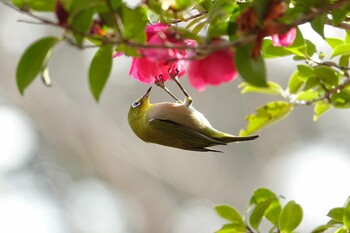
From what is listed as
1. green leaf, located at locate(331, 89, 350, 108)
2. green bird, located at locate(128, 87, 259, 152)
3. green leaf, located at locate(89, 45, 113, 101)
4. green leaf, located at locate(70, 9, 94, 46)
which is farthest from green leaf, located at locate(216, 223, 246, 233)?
green leaf, located at locate(70, 9, 94, 46)

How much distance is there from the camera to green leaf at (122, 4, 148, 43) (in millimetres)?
1033

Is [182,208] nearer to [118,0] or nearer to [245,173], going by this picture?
[245,173]

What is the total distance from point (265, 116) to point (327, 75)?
8.5 inches

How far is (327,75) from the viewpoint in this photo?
5.02 ft

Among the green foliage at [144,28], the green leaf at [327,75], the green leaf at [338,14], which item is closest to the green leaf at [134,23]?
the green foliage at [144,28]

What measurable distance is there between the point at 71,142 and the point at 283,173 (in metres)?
2.69

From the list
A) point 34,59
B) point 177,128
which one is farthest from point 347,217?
point 34,59

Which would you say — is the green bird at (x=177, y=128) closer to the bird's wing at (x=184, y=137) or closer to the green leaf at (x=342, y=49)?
the bird's wing at (x=184, y=137)

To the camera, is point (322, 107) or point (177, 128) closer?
point (322, 107)

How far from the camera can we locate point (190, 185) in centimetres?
937

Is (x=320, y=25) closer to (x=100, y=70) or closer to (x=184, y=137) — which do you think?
(x=100, y=70)

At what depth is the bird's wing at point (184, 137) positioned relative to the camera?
1.72 m

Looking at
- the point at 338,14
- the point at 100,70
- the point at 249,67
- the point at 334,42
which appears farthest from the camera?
the point at 334,42

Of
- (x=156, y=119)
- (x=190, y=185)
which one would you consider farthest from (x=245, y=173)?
(x=156, y=119)
